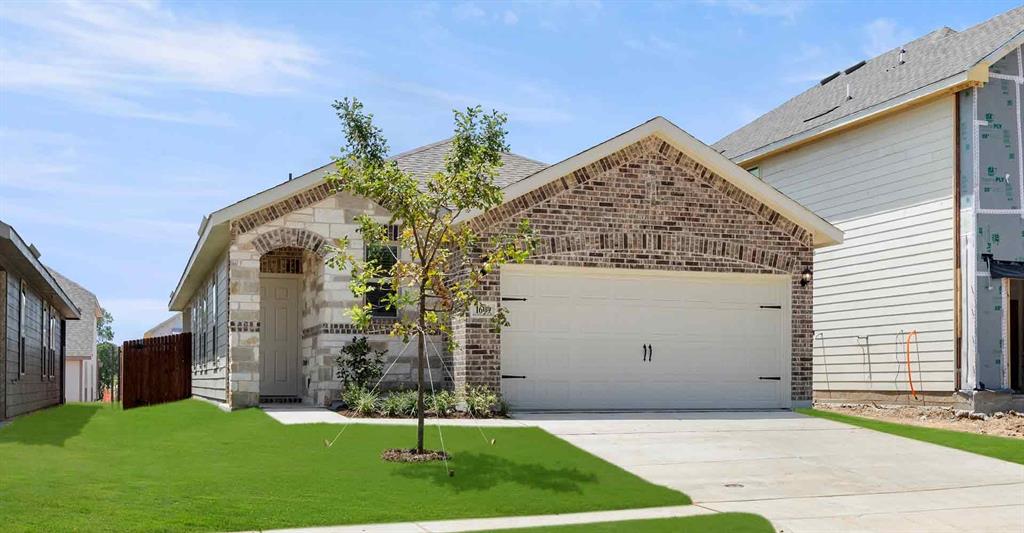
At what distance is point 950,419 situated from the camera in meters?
19.2

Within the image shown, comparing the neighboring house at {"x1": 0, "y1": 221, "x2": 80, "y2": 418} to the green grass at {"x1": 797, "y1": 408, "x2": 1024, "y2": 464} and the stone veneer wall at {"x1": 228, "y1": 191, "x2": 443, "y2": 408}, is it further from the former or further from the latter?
the green grass at {"x1": 797, "y1": 408, "x2": 1024, "y2": 464}

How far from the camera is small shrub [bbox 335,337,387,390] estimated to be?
58.3 feet

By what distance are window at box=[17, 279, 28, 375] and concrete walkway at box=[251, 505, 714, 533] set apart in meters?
13.5

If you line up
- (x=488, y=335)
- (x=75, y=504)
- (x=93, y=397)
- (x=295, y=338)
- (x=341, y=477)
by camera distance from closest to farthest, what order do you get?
(x=75, y=504), (x=341, y=477), (x=488, y=335), (x=295, y=338), (x=93, y=397)

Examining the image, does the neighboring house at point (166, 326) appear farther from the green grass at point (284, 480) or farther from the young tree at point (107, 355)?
the green grass at point (284, 480)

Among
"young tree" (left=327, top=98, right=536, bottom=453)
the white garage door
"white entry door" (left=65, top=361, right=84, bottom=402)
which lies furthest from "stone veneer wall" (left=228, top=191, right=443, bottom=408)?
"white entry door" (left=65, top=361, right=84, bottom=402)

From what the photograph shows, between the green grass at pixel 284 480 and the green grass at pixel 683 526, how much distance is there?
0.79 m

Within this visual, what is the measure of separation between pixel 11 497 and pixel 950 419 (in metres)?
15.9

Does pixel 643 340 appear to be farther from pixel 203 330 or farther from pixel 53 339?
pixel 53 339

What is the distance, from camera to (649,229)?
1808 cm

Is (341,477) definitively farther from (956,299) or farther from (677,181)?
(956,299)

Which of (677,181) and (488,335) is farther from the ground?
(677,181)

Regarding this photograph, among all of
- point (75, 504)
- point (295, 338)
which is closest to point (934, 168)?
point (295, 338)

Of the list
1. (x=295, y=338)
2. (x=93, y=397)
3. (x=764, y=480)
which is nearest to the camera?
(x=764, y=480)
